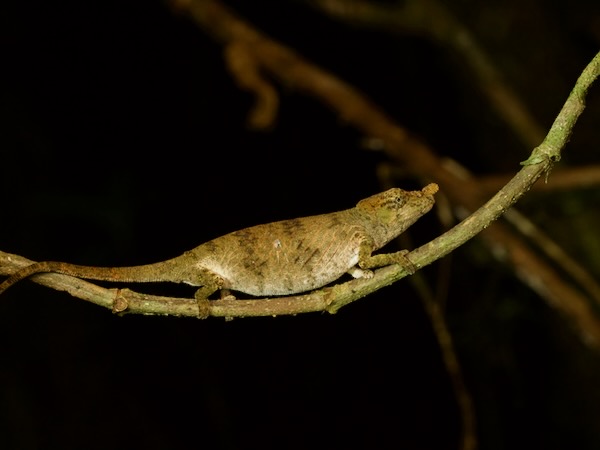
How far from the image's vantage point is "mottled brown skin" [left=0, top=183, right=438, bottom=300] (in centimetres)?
183

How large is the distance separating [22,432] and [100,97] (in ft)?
8.04

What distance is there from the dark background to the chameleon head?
8.99 feet

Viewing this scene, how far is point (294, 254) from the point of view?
1.86 meters

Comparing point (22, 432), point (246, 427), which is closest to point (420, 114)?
point (246, 427)

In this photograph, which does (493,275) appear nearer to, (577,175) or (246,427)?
(577,175)

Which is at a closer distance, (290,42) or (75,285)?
(75,285)

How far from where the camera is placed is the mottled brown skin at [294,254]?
183 cm

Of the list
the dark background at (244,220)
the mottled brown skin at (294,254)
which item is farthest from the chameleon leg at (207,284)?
the dark background at (244,220)

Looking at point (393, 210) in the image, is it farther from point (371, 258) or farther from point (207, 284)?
point (207, 284)

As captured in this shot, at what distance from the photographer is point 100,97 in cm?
526

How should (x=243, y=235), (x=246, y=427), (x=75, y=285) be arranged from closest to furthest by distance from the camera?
(x=75, y=285), (x=243, y=235), (x=246, y=427)

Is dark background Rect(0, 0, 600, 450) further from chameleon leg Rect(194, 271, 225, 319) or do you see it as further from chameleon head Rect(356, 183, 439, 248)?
chameleon leg Rect(194, 271, 225, 319)

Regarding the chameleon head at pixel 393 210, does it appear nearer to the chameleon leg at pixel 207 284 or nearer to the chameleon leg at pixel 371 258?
the chameleon leg at pixel 371 258

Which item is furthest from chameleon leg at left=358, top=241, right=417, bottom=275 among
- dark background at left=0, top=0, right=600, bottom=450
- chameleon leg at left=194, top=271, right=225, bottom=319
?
dark background at left=0, top=0, right=600, bottom=450
